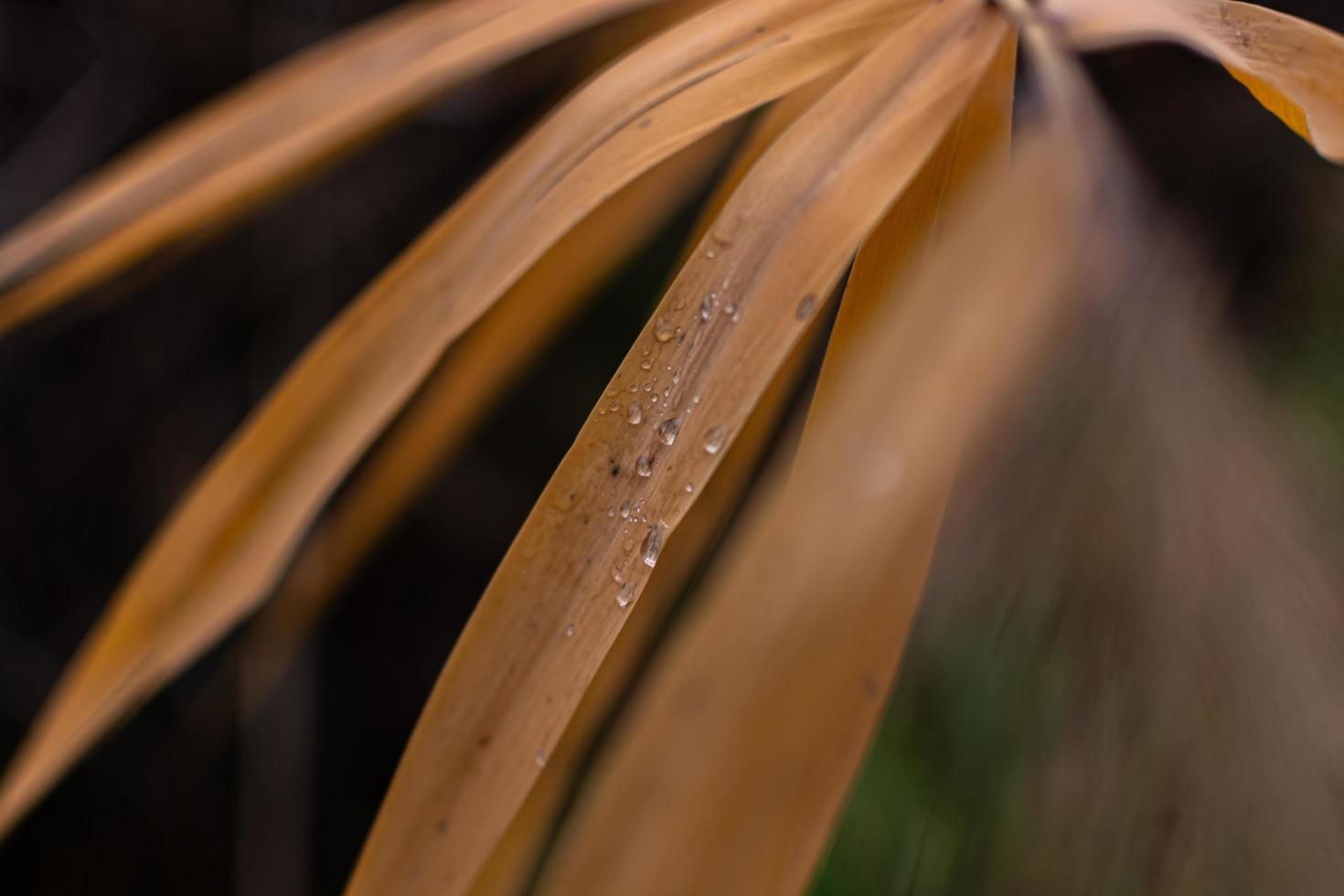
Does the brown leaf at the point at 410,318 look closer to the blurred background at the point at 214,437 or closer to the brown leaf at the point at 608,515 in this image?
the brown leaf at the point at 608,515

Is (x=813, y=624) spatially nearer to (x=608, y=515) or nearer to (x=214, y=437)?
(x=608, y=515)

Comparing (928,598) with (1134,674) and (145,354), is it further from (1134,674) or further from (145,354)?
(145,354)

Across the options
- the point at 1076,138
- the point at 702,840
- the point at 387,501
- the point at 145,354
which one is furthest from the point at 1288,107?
the point at 145,354

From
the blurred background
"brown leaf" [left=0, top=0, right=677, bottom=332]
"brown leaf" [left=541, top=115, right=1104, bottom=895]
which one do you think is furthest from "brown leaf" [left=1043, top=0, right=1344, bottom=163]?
the blurred background

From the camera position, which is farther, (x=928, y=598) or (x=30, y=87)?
(x=30, y=87)

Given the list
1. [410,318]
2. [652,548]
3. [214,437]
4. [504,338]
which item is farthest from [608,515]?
[214,437]

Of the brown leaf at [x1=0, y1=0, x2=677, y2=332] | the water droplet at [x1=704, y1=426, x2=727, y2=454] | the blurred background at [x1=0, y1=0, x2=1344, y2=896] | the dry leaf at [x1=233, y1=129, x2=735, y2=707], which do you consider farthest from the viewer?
the blurred background at [x1=0, y1=0, x2=1344, y2=896]

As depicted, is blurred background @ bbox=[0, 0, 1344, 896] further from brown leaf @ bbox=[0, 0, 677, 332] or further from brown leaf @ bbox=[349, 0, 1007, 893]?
brown leaf @ bbox=[349, 0, 1007, 893]
